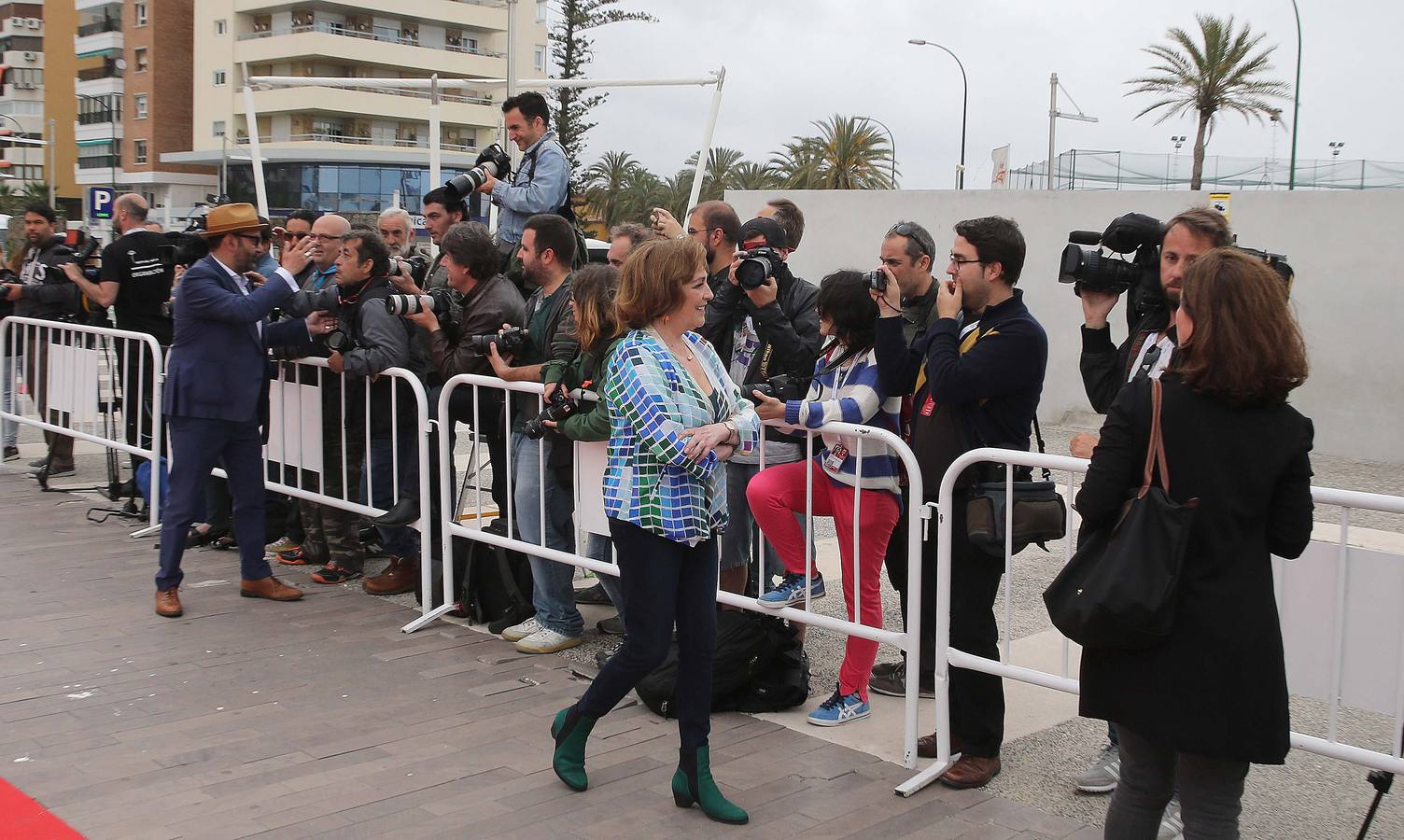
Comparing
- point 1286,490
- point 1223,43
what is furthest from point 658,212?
point 1223,43

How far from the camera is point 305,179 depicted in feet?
222

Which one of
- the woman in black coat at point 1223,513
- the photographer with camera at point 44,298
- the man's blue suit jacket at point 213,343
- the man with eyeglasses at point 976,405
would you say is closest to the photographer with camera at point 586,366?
the man with eyeglasses at point 976,405

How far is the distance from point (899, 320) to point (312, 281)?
4.28 meters

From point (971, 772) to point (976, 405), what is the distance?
4.33 feet

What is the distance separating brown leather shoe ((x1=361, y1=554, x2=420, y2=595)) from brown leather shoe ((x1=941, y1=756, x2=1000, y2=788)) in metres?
3.61

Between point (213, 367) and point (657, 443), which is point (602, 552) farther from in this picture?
point (213, 367)

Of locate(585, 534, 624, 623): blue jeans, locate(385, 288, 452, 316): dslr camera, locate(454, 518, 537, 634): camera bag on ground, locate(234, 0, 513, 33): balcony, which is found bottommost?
locate(454, 518, 537, 634): camera bag on ground

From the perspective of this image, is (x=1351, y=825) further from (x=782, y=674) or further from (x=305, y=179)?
→ (x=305, y=179)

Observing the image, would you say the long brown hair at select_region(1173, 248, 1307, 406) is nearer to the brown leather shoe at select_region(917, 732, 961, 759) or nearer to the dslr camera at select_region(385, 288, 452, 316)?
the brown leather shoe at select_region(917, 732, 961, 759)

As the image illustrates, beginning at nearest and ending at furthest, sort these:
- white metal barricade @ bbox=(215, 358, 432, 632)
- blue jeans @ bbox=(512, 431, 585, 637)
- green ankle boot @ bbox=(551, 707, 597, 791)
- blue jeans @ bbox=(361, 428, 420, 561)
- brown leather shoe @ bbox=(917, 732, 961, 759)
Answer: green ankle boot @ bbox=(551, 707, 597, 791) → brown leather shoe @ bbox=(917, 732, 961, 759) → blue jeans @ bbox=(512, 431, 585, 637) → white metal barricade @ bbox=(215, 358, 432, 632) → blue jeans @ bbox=(361, 428, 420, 561)

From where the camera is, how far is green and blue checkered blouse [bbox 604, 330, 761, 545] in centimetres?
391

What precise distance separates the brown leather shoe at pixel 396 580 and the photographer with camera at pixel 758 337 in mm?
2220

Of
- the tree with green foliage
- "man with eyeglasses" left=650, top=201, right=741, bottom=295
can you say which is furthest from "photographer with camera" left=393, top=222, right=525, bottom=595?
the tree with green foliage

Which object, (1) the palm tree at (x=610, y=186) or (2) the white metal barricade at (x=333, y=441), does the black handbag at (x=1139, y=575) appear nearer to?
(2) the white metal barricade at (x=333, y=441)
